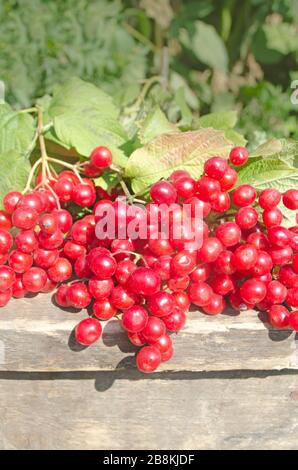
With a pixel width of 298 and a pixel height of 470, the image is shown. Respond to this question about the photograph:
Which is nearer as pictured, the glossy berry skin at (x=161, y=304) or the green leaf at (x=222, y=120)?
the glossy berry skin at (x=161, y=304)

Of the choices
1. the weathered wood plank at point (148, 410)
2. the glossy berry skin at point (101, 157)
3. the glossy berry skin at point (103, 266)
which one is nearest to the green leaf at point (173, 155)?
the glossy berry skin at point (101, 157)

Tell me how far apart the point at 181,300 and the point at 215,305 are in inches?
1.9

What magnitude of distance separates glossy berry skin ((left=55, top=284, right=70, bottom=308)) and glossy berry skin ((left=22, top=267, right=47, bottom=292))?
1.0 inches

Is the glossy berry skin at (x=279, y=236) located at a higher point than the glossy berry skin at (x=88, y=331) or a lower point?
higher

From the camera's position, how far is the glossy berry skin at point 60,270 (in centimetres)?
72

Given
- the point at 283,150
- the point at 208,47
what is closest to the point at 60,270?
the point at 283,150

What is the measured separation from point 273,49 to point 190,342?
1.16m

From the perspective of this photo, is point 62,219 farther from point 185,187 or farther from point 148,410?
point 148,410

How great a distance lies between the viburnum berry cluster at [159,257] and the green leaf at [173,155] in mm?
43

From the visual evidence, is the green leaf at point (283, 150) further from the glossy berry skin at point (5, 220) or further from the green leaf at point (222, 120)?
the glossy berry skin at point (5, 220)

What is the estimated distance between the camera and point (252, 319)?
0.73m

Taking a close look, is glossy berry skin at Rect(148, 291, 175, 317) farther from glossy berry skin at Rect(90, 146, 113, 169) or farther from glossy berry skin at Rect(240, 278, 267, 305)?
glossy berry skin at Rect(90, 146, 113, 169)

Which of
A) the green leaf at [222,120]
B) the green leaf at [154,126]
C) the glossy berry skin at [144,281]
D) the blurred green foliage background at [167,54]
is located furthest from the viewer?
the blurred green foliage background at [167,54]

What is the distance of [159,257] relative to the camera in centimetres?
A: 69
